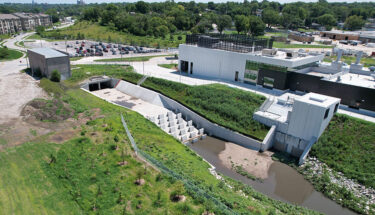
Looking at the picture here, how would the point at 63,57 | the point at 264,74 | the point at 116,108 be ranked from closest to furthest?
the point at 116,108, the point at 264,74, the point at 63,57

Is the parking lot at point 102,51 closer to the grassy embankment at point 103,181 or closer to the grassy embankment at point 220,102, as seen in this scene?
the grassy embankment at point 220,102

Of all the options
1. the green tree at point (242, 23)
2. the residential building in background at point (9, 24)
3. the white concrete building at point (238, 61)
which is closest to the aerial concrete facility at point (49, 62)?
the white concrete building at point (238, 61)

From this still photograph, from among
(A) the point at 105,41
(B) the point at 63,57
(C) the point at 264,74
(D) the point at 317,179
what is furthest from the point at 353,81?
(A) the point at 105,41

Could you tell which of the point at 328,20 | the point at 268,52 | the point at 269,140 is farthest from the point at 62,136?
the point at 328,20

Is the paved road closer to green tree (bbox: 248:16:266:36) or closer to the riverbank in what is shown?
the riverbank

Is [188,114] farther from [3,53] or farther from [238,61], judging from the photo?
[3,53]

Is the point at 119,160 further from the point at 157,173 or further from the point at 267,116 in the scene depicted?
the point at 267,116
